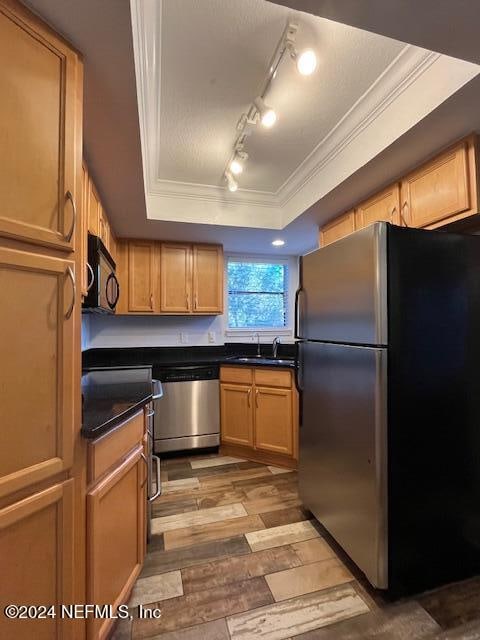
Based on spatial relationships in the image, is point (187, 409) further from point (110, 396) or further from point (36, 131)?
point (36, 131)

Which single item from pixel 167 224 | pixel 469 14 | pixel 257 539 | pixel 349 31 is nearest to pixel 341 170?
pixel 349 31

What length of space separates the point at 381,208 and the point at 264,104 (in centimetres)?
101

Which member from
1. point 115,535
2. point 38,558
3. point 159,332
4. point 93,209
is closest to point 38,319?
point 38,558

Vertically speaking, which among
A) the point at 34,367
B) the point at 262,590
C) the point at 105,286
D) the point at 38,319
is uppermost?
the point at 105,286

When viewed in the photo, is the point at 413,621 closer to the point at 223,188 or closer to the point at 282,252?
the point at 223,188

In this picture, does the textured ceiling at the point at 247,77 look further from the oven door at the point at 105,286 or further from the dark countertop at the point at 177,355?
the dark countertop at the point at 177,355

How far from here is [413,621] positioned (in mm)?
1295

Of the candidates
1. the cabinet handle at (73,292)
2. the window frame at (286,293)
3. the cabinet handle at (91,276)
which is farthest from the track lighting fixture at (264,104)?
the window frame at (286,293)

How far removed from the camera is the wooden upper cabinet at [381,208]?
1935 millimetres

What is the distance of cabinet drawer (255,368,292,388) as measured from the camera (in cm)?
279

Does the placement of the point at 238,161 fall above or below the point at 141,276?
above

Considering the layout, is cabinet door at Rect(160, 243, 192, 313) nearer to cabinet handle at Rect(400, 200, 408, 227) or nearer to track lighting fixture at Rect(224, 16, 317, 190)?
track lighting fixture at Rect(224, 16, 317, 190)

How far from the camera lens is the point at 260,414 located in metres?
2.91

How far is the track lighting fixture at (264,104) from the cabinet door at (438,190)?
844 mm
